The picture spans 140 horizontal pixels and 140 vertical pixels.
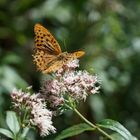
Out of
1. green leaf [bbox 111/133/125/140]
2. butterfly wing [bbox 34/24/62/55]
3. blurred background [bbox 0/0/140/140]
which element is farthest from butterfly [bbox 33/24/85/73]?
blurred background [bbox 0/0/140/140]

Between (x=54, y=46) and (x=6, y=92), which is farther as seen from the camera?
(x=6, y=92)

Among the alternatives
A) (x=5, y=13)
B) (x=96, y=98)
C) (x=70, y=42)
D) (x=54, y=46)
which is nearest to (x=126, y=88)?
(x=96, y=98)

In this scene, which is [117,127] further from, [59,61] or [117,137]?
[59,61]

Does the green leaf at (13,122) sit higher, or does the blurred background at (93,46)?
the blurred background at (93,46)

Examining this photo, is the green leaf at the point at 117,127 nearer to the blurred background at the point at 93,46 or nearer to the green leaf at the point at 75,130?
the green leaf at the point at 75,130

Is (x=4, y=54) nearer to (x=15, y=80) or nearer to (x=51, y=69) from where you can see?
(x=15, y=80)

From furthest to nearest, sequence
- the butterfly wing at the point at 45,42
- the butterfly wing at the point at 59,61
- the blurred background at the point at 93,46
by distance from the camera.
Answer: the blurred background at the point at 93,46 < the butterfly wing at the point at 45,42 < the butterfly wing at the point at 59,61

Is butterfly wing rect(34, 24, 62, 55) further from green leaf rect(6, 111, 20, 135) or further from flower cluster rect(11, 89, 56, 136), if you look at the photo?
green leaf rect(6, 111, 20, 135)

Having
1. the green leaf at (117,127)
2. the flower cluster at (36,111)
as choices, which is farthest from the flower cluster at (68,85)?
the green leaf at (117,127)
